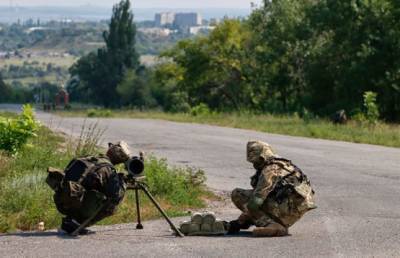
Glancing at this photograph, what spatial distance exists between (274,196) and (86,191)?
196 cm

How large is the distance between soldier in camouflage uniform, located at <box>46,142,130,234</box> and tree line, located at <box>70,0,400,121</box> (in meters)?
23.9

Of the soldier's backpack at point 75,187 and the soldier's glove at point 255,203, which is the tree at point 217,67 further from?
A: the soldier's backpack at point 75,187

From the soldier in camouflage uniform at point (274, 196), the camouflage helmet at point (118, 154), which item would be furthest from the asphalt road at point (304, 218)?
the camouflage helmet at point (118, 154)

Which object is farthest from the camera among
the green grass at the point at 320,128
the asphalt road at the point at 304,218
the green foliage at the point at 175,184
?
the green grass at the point at 320,128

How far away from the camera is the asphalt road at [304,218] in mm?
9156

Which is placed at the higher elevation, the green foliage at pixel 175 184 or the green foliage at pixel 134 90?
the green foliage at pixel 175 184

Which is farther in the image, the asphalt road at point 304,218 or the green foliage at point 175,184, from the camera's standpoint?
the green foliage at point 175,184

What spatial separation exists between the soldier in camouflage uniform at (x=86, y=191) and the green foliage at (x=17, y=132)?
19.7 feet

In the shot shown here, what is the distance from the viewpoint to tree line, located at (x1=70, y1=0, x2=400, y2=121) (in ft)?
119

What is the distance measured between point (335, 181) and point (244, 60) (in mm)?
40503

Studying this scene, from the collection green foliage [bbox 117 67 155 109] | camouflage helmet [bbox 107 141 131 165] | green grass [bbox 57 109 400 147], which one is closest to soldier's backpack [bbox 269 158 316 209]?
camouflage helmet [bbox 107 141 131 165]

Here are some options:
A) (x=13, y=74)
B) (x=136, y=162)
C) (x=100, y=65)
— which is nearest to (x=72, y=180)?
(x=136, y=162)

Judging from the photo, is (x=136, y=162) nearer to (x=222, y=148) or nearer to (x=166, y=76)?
(x=222, y=148)

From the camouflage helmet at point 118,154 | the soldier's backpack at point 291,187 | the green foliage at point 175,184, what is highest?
the camouflage helmet at point 118,154
